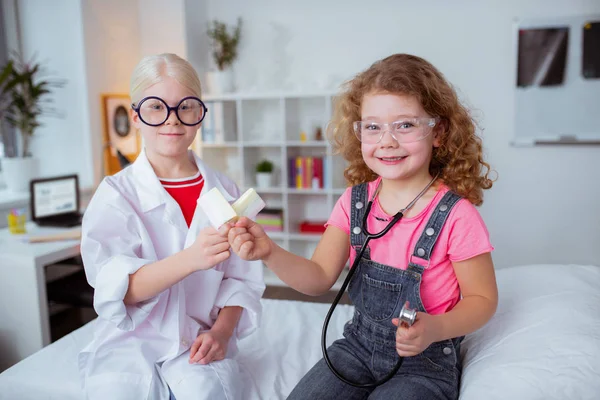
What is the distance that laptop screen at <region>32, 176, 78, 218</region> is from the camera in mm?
2648

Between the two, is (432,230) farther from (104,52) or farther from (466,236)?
(104,52)

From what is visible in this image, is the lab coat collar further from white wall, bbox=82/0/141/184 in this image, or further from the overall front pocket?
white wall, bbox=82/0/141/184

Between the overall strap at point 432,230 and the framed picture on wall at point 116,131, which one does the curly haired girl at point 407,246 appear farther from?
the framed picture on wall at point 116,131

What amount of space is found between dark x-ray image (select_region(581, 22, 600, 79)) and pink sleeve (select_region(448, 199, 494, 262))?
2627 mm

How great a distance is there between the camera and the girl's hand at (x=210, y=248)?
107cm

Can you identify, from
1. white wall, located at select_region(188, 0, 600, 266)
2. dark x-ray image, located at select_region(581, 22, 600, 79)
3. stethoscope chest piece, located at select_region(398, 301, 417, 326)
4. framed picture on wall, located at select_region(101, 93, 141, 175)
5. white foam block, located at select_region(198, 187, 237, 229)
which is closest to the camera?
stethoscope chest piece, located at select_region(398, 301, 417, 326)

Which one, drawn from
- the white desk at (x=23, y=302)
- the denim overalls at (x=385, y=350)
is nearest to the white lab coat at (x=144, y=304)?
the denim overalls at (x=385, y=350)

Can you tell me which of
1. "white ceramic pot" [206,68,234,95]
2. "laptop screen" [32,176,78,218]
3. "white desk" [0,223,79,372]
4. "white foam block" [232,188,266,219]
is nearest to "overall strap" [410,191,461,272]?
"white foam block" [232,188,266,219]

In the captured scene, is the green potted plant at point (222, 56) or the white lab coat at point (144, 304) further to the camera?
the green potted plant at point (222, 56)

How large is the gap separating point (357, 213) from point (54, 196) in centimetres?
206

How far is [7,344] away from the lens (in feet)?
7.01

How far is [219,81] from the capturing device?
3.72 metres

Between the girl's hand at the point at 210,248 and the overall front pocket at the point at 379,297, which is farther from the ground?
the girl's hand at the point at 210,248

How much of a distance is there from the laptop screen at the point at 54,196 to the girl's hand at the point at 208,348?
1.79 m
